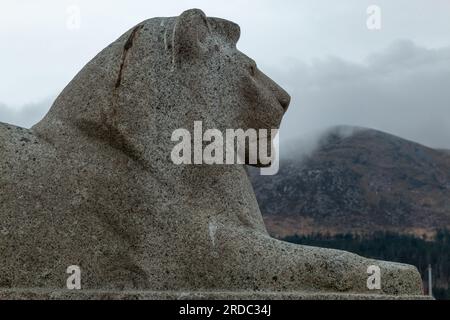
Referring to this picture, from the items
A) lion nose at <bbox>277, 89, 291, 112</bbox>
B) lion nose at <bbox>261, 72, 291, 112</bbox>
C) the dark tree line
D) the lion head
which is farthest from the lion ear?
the dark tree line

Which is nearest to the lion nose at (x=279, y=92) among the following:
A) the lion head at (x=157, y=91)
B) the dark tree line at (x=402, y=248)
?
the lion head at (x=157, y=91)

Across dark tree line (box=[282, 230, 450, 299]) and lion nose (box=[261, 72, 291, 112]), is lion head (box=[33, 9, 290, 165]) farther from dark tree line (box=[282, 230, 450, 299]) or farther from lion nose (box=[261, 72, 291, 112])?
dark tree line (box=[282, 230, 450, 299])

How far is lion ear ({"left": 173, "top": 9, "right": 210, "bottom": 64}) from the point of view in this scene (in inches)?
242

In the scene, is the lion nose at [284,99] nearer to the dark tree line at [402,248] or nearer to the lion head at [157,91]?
the lion head at [157,91]

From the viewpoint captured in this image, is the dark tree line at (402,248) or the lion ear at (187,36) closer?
the lion ear at (187,36)

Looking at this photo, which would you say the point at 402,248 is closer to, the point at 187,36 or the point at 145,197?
the point at 187,36

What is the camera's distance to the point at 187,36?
20.2 feet

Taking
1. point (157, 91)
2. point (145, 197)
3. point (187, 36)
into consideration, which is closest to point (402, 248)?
point (187, 36)

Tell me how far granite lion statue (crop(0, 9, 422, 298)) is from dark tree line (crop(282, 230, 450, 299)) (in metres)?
71.9

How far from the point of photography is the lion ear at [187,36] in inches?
242

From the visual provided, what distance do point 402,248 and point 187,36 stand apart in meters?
82.5

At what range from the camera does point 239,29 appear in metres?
6.73

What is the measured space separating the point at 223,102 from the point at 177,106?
398 mm

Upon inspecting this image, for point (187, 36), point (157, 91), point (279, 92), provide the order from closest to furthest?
point (157, 91) → point (187, 36) → point (279, 92)
